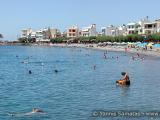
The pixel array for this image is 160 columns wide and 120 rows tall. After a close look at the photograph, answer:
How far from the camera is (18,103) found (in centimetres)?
3092

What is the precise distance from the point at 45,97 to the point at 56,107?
4936 millimetres

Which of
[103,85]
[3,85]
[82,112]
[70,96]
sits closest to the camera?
[82,112]

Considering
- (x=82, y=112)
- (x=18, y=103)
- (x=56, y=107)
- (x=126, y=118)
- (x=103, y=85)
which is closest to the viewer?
(x=126, y=118)

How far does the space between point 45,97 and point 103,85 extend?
823 centimetres

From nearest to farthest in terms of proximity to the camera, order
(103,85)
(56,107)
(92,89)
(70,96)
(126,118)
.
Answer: (126,118) < (56,107) < (70,96) < (92,89) < (103,85)

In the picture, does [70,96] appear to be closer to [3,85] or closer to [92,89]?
[92,89]

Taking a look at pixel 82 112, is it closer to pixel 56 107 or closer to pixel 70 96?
pixel 56 107

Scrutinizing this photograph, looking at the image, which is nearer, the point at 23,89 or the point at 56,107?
the point at 56,107

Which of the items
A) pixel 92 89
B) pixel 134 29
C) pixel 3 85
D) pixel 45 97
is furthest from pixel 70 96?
pixel 134 29

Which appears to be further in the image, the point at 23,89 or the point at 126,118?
the point at 23,89

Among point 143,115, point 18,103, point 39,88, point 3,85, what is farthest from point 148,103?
point 3,85

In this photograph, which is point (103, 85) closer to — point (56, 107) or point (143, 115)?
point (56, 107)

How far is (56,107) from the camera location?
29.0 metres

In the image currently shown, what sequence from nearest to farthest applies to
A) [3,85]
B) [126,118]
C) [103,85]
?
[126,118] < [103,85] < [3,85]
